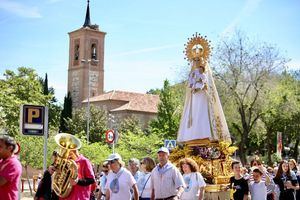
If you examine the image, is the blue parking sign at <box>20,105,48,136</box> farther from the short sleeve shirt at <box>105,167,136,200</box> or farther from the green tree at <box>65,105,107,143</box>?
the green tree at <box>65,105,107,143</box>

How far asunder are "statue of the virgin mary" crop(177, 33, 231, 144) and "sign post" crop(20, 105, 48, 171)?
5.91 meters

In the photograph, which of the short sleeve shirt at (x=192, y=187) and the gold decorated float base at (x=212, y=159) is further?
the gold decorated float base at (x=212, y=159)

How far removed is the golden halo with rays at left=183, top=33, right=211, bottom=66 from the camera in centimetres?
1774

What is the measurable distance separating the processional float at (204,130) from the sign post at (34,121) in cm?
564

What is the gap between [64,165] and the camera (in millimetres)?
8938

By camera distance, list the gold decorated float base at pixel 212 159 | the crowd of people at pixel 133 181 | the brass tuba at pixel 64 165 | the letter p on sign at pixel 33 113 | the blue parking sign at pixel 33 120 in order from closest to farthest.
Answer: the crowd of people at pixel 133 181, the brass tuba at pixel 64 165, the blue parking sign at pixel 33 120, the letter p on sign at pixel 33 113, the gold decorated float base at pixel 212 159

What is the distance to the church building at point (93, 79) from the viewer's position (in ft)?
303

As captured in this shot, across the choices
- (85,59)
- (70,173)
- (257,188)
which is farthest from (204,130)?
(85,59)

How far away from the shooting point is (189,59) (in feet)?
59.3

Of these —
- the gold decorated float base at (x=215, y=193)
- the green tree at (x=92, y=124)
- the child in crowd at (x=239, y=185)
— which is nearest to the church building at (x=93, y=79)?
the green tree at (x=92, y=124)

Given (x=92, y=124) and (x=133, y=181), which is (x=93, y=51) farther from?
(x=133, y=181)

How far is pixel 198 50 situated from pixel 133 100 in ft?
245

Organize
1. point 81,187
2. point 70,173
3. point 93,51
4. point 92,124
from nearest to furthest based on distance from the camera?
1. point 70,173
2. point 81,187
3. point 92,124
4. point 93,51

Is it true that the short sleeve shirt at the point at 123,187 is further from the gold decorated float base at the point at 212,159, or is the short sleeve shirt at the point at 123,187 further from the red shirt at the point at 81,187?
the gold decorated float base at the point at 212,159
